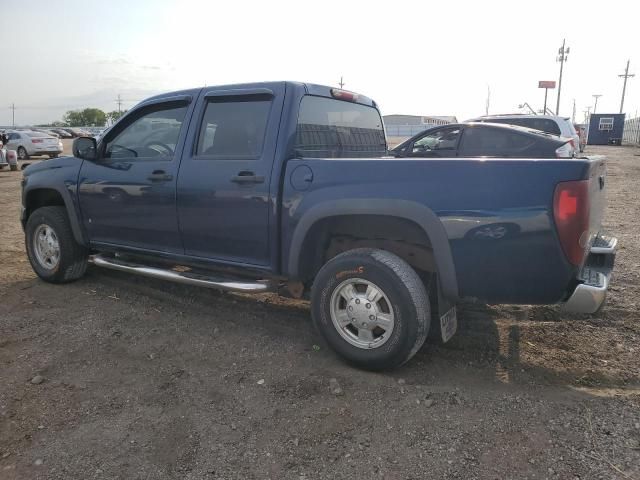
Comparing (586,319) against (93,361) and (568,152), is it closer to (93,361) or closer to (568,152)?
(93,361)

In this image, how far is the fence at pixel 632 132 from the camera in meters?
45.3

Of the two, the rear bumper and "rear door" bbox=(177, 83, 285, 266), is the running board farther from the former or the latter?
the rear bumper

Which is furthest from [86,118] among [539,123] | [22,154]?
[539,123]

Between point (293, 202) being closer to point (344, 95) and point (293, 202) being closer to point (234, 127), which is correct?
point (234, 127)

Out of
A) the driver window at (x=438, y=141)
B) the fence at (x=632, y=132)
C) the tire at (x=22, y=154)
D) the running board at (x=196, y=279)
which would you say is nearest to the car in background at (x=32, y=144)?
the tire at (x=22, y=154)

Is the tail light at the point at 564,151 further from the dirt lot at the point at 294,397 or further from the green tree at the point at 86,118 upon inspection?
the green tree at the point at 86,118

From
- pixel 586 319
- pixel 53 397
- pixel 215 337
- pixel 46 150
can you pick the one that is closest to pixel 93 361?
pixel 53 397

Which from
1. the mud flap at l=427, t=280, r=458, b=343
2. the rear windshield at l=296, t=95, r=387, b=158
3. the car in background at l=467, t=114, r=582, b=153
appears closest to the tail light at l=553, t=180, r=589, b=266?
the mud flap at l=427, t=280, r=458, b=343

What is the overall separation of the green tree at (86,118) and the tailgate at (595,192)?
13021cm

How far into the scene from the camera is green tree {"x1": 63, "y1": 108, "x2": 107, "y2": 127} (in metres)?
120

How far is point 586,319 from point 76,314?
4.37 m

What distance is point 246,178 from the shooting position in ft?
11.8

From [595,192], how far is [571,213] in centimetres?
50

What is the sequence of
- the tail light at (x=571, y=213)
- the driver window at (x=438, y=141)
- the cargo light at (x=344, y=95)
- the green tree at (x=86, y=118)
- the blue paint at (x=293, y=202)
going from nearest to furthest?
1. the tail light at (x=571, y=213)
2. the blue paint at (x=293, y=202)
3. the cargo light at (x=344, y=95)
4. the driver window at (x=438, y=141)
5. the green tree at (x=86, y=118)
